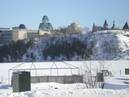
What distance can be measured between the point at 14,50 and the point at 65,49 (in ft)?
40.2

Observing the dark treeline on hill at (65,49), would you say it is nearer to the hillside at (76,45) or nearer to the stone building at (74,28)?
the hillside at (76,45)

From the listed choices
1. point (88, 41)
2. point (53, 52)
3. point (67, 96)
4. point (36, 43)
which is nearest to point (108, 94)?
point (67, 96)

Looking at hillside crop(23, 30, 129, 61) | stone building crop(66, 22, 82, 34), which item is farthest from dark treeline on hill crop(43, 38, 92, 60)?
stone building crop(66, 22, 82, 34)

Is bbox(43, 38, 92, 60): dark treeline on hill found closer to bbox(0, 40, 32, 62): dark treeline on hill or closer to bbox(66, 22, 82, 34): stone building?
bbox(0, 40, 32, 62): dark treeline on hill

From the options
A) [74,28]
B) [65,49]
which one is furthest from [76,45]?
[74,28]

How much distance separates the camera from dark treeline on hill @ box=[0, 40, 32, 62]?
90562 mm

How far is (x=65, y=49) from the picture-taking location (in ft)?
322

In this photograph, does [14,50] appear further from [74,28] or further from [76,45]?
[74,28]

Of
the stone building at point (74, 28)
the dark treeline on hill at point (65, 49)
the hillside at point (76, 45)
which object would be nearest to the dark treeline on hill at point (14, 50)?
the hillside at point (76, 45)

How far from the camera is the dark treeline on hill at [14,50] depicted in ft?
297

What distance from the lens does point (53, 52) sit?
3868 inches

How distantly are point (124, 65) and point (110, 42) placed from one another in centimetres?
6498

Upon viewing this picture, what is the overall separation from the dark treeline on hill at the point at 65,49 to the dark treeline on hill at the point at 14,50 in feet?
19.4

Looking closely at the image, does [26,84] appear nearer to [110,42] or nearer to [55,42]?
[110,42]
